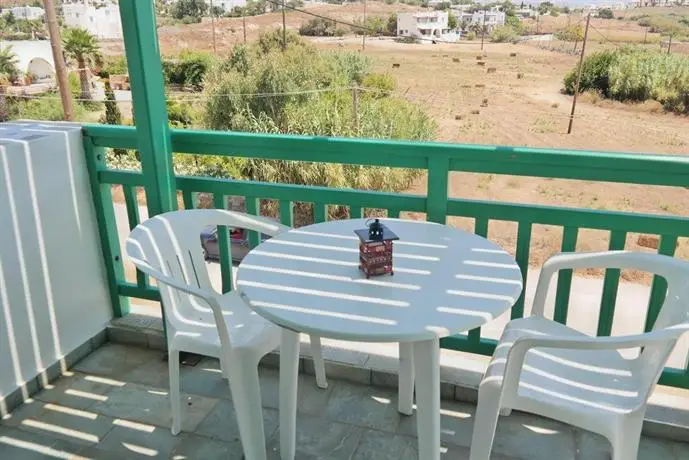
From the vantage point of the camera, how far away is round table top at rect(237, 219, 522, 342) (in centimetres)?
128

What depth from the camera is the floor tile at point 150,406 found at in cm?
204

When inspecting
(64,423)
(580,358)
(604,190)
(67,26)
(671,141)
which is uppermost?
(67,26)

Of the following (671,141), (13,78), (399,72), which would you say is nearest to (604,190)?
(671,141)

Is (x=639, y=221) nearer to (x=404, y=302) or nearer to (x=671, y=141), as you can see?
(x=404, y=302)

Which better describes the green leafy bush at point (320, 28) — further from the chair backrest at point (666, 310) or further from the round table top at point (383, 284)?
the chair backrest at point (666, 310)

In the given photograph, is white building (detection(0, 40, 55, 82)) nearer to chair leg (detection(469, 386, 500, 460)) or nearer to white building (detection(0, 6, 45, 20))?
white building (detection(0, 6, 45, 20))

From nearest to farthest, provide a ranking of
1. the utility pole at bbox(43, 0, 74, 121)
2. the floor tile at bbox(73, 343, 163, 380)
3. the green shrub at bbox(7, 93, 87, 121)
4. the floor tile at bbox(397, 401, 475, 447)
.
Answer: the floor tile at bbox(397, 401, 475, 447) < the floor tile at bbox(73, 343, 163, 380) < the utility pole at bbox(43, 0, 74, 121) < the green shrub at bbox(7, 93, 87, 121)

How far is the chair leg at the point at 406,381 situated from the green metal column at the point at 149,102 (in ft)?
3.91

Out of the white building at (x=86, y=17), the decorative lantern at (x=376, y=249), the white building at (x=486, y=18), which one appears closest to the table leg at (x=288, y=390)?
the decorative lantern at (x=376, y=249)

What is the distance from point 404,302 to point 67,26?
2119cm

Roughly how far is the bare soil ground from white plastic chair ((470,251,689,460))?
13.4 metres

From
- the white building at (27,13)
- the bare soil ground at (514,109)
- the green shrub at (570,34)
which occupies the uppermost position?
the white building at (27,13)

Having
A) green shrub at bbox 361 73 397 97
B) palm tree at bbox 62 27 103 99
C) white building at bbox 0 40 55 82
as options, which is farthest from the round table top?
white building at bbox 0 40 55 82

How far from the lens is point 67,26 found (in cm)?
1862
